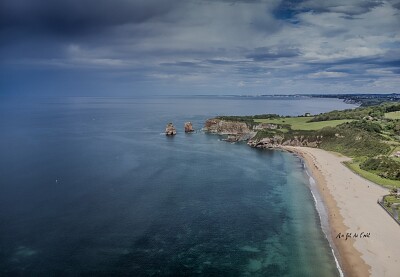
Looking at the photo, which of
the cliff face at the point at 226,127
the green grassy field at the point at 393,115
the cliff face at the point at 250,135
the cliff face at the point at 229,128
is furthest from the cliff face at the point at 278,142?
the green grassy field at the point at 393,115

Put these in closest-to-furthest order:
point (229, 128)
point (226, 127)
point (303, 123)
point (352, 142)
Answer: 1. point (352, 142)
2. point (303, 123)
3. point (229, 128)
4. point (226, 127)

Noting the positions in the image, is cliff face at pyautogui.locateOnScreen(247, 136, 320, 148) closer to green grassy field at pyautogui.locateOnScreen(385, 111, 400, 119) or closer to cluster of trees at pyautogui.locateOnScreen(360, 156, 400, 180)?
cluster of trees at pyautogui.locateOnScreen(360, 156, 400, 180)

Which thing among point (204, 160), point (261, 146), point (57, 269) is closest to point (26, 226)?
point (57, 269)

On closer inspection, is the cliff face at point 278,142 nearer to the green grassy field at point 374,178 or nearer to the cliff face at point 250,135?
the cliff face at point 250,135

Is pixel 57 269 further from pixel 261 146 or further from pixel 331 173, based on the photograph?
pixel 261 146

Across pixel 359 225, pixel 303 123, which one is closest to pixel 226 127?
pixel 303 123

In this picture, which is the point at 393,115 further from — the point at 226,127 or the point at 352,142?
the point at 226,127

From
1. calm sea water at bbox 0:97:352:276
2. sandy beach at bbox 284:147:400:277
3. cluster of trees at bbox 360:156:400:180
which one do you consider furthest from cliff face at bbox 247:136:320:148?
sandy beach at bbox 284:147:400:277
